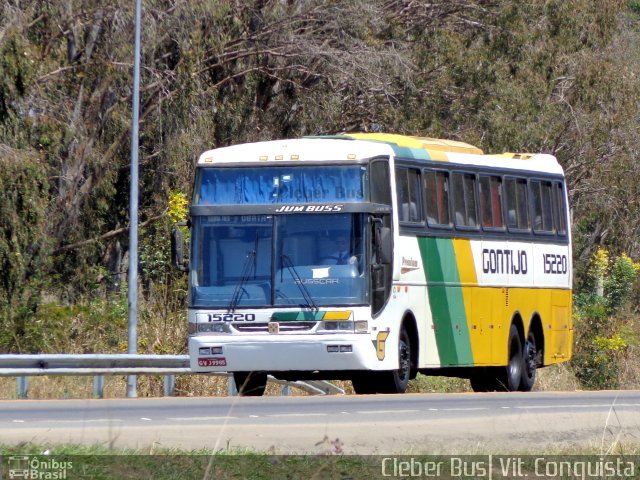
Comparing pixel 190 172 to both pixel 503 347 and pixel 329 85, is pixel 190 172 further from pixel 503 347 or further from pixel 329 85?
pixel 503 347

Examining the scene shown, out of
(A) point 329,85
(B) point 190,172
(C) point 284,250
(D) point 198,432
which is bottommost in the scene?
(D) point 198,432

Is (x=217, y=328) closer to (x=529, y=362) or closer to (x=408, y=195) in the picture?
(x=408, y=195)

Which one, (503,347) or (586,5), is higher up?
(586,5)

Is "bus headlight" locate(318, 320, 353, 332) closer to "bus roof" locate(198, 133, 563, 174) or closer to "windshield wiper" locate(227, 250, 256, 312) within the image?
"windshield wiper" locate(227, 250, 256, 312)

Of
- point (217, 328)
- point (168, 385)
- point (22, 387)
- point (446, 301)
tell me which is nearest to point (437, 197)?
point (446, 301)

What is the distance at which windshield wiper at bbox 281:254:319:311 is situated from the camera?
18938 millimetres

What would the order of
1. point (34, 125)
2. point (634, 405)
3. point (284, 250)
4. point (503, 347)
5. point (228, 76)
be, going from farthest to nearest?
point (228, 76), point (34, 125), point (503, 347), point (284, 250), point (634, 405)

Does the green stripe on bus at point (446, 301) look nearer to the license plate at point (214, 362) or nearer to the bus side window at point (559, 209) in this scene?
the license plate at point (214, 362)

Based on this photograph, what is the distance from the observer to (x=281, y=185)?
19.6m

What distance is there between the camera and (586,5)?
132 feet

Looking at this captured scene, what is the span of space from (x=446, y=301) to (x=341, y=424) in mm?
8083

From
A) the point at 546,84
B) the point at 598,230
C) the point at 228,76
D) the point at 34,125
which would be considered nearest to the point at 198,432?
the point at 34,125

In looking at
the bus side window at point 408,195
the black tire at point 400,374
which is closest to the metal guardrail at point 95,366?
the black tire at point 400,374

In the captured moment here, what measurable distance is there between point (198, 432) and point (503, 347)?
35.5 ft
